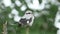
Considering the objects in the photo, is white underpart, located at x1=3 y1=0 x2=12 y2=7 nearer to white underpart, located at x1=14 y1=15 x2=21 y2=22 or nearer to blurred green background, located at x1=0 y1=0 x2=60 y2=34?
blurred green background, located at x1=0 y1=0 x2=60 y2=34

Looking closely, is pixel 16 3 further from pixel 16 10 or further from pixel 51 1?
pixel 51 1

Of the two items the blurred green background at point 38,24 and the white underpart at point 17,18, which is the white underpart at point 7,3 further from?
the white underpart at point 17,18

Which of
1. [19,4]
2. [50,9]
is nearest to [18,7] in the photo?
[19,4]

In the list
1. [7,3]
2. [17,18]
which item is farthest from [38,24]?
[7,3]

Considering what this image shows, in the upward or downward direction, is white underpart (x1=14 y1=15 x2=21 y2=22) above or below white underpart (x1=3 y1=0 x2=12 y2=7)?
below

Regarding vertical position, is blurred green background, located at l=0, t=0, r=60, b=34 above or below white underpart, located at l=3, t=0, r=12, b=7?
below

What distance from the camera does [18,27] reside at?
1.95 meters

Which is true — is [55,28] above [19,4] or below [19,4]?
below

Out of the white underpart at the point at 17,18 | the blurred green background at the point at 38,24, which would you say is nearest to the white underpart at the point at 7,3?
the blurred green background at the point at 38,24

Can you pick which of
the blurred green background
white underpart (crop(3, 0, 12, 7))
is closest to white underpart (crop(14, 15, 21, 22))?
the blurred green background

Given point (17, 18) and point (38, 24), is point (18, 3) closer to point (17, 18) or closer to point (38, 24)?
point (17, 18)

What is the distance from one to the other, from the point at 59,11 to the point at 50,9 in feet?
0.33

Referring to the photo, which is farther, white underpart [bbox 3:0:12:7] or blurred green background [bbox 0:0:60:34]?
white underpart [bbox 3:0:12:7]

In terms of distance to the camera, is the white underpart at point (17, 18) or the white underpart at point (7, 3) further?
the white underpart at point (7, 3)
